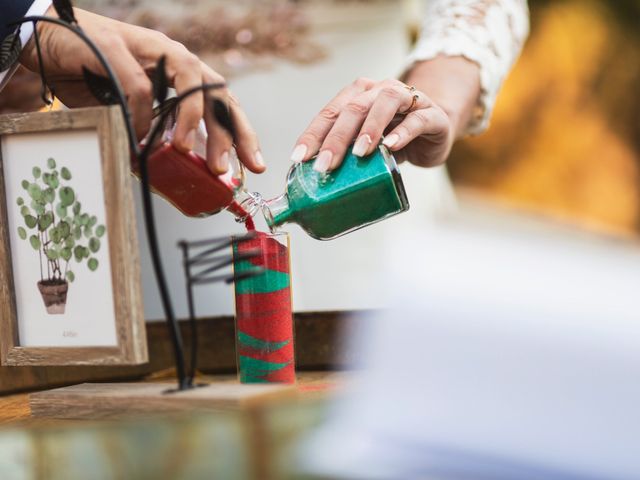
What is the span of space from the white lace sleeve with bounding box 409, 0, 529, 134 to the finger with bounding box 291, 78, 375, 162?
424mm

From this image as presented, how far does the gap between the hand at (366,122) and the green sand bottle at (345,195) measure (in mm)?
11

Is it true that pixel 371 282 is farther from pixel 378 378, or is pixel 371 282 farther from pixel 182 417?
pixel 182 417

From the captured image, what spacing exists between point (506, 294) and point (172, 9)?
1.17 metres

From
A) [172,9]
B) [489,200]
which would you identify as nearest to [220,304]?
[172,9]

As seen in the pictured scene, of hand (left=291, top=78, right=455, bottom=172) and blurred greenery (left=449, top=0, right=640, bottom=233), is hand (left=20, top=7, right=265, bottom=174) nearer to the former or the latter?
hand (left=291, top=78, right=455, bottom=172)

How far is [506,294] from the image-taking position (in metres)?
1.03

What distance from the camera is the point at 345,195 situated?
825 millimetres

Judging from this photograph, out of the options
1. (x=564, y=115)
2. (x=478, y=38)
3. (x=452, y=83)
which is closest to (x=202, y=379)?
(x=452, y=83)

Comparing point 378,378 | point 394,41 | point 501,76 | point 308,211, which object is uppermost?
point 394,41

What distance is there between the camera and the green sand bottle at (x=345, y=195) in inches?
32.4

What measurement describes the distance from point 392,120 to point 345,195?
0.68 ft

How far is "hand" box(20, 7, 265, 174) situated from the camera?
78 centimetres

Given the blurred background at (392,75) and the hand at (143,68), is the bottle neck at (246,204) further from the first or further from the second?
the blurred background at (392,75)

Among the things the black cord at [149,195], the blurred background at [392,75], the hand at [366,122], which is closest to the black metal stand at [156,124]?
the black cord at [149,195]
